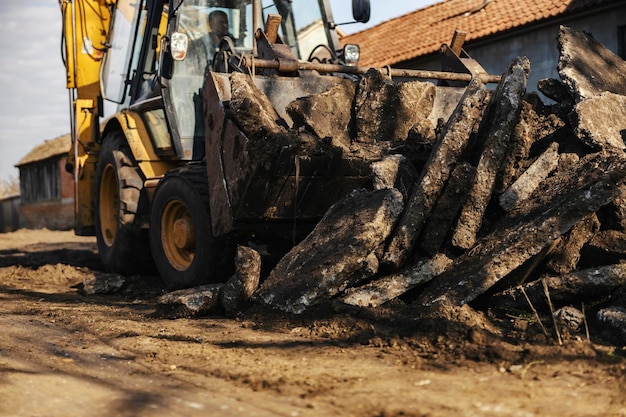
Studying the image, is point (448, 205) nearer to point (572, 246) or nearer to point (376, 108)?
point (572, 246)

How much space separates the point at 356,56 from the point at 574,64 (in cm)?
233

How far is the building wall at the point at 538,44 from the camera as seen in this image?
15.0 m

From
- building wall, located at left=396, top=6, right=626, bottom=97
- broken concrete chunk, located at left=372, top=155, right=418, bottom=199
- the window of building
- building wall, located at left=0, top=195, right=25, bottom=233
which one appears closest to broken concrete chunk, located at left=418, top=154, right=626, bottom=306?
broken concrete chunk, located at left=372, top=155, right=418, bottom=199

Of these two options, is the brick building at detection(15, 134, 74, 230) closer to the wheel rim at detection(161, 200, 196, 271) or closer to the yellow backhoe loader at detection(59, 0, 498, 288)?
the yellow backhoe loader at detection(59, 0, 498, 288)

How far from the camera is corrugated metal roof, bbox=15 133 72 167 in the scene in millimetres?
Result: 28812

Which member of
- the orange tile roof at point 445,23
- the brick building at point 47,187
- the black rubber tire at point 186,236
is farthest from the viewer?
the brick building at point 47,187

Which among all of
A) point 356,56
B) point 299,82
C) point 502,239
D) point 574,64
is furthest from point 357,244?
point 356,56

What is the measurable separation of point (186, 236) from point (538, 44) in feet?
38.7

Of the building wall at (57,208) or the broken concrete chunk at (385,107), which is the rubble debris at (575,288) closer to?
the broken concrete chunk at (385,107)

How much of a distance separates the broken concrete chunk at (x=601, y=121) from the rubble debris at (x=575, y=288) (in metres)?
1.20

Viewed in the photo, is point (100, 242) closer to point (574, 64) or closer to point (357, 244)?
point (357, 244)

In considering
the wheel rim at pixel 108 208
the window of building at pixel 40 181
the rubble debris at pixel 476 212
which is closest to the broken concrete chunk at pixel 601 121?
the rubble debris at pixel 476 212

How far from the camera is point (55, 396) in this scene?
328cm

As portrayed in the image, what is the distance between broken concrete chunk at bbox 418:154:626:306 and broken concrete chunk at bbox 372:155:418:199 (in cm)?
92
